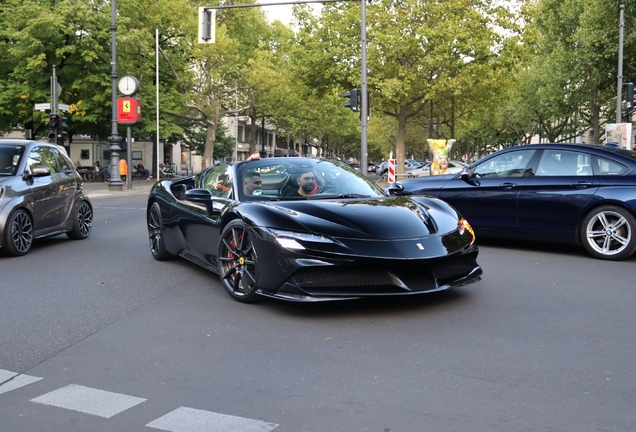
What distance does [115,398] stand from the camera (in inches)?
147

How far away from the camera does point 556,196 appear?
9.00 meters

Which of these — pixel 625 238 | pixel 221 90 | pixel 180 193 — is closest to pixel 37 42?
pixel 221 90

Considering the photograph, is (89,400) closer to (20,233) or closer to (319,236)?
(319,236)

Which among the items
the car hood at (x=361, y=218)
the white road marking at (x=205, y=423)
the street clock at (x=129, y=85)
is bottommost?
the white road marking at (x=205, y=423)

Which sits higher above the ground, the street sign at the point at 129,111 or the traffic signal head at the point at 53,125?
the street sign at the point at 129,111

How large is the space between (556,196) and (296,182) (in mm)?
3963

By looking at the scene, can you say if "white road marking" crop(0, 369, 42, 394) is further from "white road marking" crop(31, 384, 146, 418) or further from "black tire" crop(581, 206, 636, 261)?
"black tire" crop(581, 206, 636, 261)

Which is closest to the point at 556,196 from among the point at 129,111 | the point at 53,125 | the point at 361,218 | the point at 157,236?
the point at 361,218

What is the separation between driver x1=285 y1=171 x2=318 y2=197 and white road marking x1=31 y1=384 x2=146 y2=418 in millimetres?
3090

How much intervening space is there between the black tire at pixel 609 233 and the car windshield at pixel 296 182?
3.26 metres

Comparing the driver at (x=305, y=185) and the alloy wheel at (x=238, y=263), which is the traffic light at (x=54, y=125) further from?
the alloy wheel at (x=238, y=263)

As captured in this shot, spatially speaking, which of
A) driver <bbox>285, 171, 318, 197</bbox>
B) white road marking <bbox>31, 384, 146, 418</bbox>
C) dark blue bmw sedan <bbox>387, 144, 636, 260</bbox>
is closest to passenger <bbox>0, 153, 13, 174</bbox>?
driver <bbox>285, 171, 318, 197</bbox>

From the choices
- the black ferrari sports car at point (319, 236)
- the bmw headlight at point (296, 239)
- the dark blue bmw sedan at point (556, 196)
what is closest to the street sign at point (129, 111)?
the dark blue bmw sedan at point (556, 196)

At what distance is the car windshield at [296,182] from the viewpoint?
21.6ft
